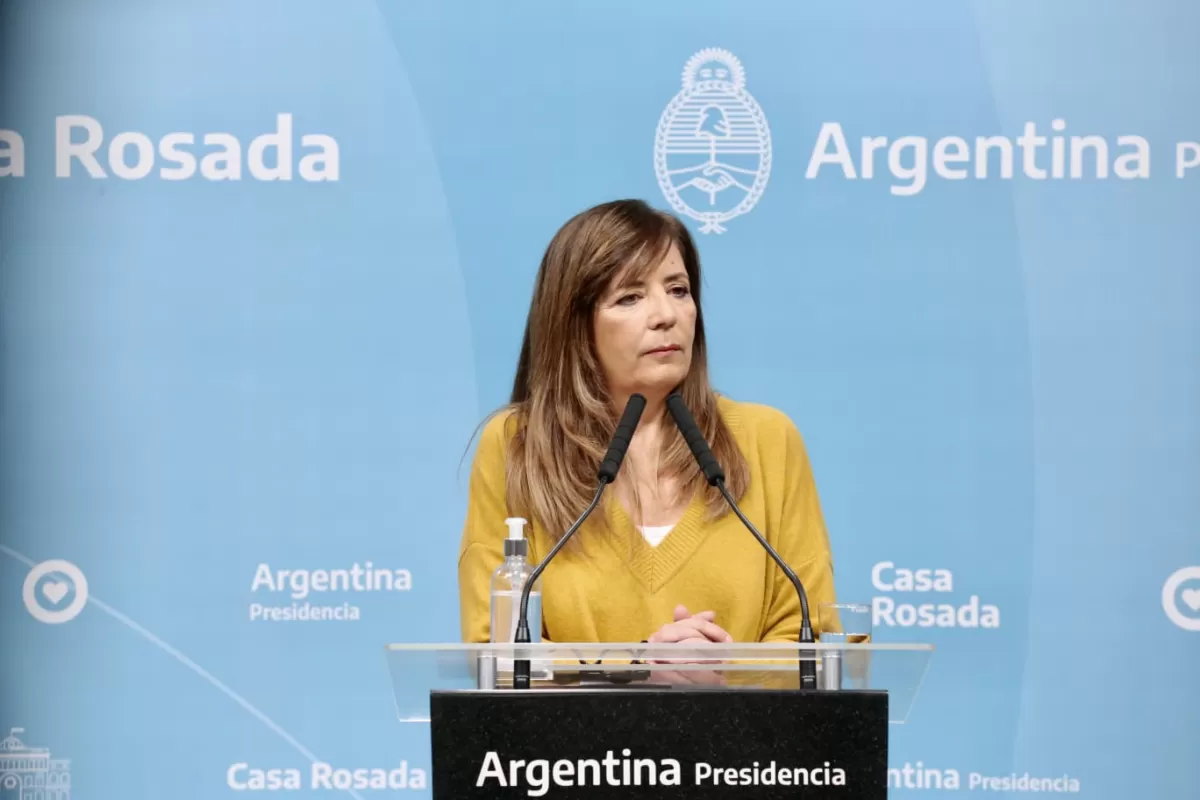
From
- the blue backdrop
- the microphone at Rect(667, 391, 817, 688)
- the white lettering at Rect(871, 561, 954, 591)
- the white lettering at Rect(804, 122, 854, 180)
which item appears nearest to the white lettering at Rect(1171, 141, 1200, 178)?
the blue backdrop

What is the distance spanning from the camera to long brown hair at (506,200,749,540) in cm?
297

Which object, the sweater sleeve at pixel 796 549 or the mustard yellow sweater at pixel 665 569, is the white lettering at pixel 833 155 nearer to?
the sweater sleeve at pixel 796 549

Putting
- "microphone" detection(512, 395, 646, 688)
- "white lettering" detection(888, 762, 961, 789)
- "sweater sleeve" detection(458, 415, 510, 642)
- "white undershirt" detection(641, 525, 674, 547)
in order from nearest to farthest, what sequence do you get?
"microphone" detection(512, 395, 646, 688)
"sweater sleeve" detection(458, 415, 510, 642)
"white undershirt" detection(641, 525, 674, 547)
"white lettering" detection(888, 762, 961, 789)

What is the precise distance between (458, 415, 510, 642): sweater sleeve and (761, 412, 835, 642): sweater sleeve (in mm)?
589

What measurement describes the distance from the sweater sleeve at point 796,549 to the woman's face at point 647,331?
30 centimetres

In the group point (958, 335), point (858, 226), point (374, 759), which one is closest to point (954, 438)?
point (958, 335)

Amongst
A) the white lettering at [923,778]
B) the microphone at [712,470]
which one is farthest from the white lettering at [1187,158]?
the microphone at [712,470]

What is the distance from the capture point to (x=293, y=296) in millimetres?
3885

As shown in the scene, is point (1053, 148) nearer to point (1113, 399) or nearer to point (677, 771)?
point (1113, 399)

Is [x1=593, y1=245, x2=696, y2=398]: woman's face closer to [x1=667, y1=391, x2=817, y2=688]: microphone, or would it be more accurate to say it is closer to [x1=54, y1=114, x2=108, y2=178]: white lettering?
[x1=667, y1=391, x2=817, y2=688]: microphone

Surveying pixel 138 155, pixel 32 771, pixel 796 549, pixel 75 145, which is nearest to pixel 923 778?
pixel 796 549

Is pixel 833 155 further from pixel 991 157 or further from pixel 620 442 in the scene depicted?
pixel 620 442

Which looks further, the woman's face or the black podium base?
the woman's face

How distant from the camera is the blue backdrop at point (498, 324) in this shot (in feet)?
12.5
